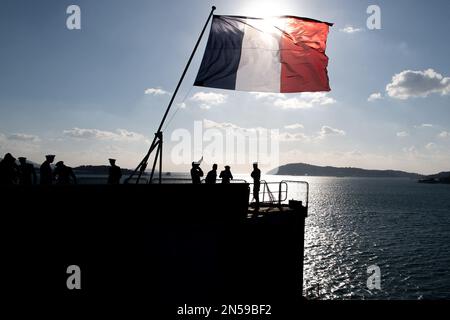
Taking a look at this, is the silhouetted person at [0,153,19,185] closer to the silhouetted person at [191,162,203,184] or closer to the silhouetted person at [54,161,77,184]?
the silhouetted person at [54,161,77,184]

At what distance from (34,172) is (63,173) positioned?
0.89 m

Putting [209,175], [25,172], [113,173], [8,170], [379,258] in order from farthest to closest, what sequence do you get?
1. [379,258]
2. [209,175]
3. [113,173]
4. [25,172]
5. [8,170]

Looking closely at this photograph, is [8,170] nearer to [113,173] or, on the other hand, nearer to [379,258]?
[113,173]

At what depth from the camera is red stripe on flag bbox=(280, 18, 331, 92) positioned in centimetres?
1148

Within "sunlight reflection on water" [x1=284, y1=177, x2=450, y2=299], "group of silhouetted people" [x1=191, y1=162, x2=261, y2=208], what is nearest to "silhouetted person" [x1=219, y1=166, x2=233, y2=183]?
"group of silhouetted people" [x1=191, y1=162, x2=261, y2=208]

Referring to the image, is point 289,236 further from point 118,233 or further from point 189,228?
point 118,233

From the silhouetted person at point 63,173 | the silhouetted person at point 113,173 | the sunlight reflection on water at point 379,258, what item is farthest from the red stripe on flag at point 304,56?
the sunlight reflection on water at point 379,258

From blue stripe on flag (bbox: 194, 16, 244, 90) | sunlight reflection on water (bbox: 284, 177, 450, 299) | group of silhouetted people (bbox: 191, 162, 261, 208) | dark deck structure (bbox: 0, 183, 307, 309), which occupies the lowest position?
sunlight reflection on water (bbox: 284, 177, 450, 299)

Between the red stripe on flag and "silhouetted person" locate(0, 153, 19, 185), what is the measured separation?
920cm

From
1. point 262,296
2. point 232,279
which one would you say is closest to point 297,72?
point 232,279

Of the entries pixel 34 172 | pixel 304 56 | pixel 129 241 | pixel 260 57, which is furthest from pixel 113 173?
pixel 304 56

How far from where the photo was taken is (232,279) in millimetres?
10789

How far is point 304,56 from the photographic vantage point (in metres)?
11.7

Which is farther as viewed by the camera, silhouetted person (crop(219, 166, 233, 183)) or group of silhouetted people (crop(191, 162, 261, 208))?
silhouetted person (crop(219, 166, 233, 183))
